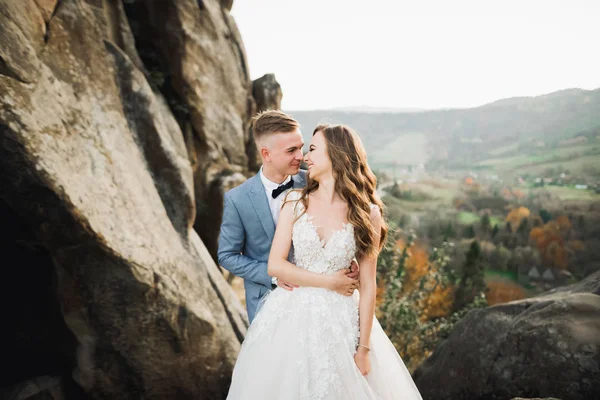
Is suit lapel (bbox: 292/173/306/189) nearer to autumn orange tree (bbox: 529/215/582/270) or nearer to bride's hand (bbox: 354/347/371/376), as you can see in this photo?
bride's hand (bbox: 354/347/371/376)

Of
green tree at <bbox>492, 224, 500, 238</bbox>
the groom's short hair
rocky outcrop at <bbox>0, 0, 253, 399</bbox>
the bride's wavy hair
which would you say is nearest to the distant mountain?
green tree at <bbox>492, 224, 500, 238</bbox>

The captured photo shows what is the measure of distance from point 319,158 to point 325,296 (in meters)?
Result: 0.98

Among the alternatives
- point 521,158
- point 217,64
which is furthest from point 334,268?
point 521,158

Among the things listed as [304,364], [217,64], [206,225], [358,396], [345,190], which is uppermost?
[217,64]

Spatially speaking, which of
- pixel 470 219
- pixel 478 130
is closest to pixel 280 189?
pixel 470 219

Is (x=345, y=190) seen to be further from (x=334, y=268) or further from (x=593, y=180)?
(x=593, y=180)

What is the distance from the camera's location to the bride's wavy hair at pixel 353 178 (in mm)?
2920

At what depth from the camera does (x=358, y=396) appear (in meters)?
2.75

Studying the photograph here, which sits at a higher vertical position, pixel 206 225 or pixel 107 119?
pixel 107 119

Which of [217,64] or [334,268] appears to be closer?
[334,268]

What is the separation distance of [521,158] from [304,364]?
252 ft

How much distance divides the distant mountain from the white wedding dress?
59106 mm

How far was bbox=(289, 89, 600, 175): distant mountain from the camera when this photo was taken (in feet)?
204

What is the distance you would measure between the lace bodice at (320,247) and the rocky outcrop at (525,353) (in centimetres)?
245
